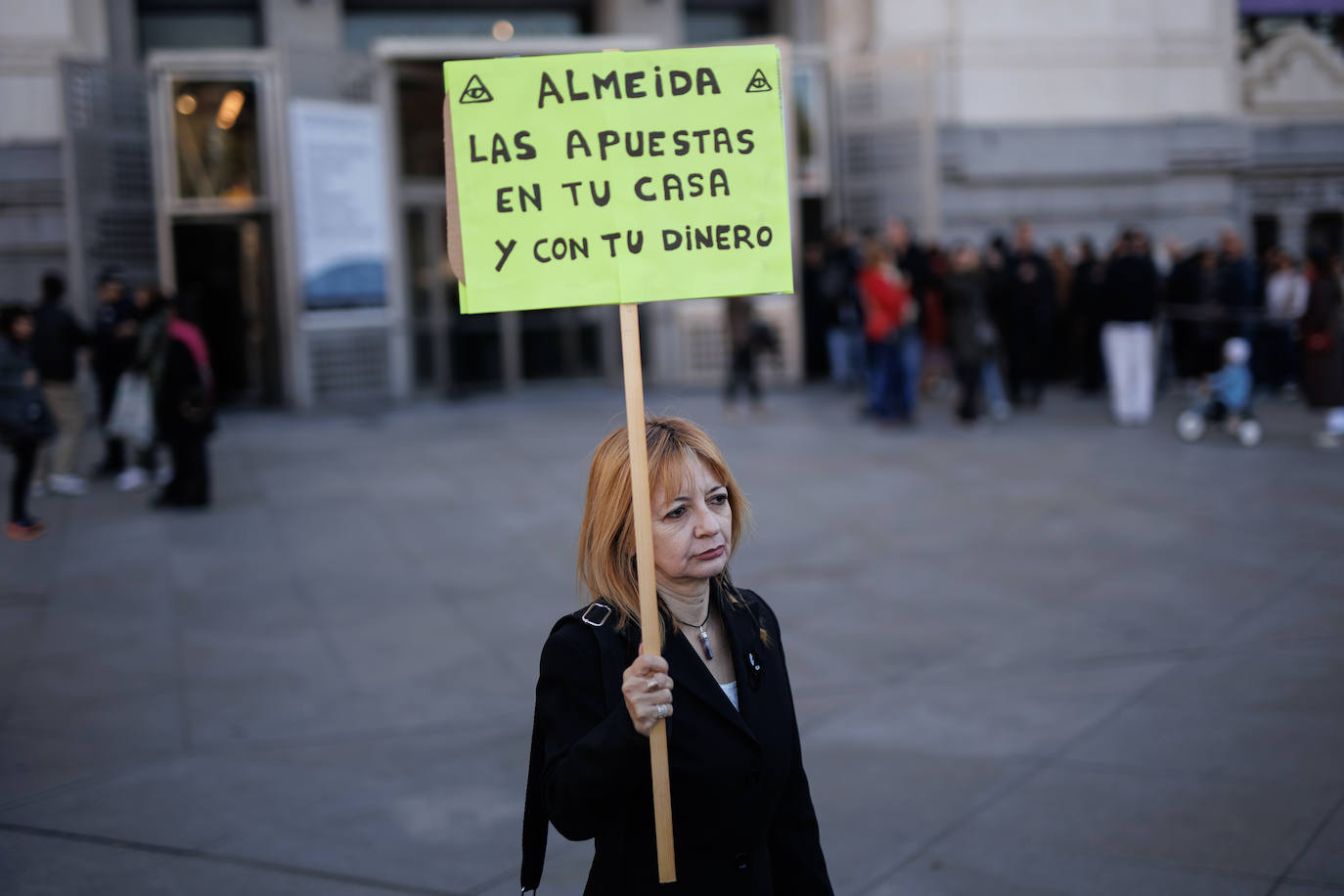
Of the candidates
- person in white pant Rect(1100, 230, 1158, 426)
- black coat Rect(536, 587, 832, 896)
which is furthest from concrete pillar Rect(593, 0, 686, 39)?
black coat Rect(536, 587, 832, 896)

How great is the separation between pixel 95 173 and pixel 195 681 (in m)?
9.51

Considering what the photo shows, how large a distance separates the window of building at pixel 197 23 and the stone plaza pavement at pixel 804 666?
7178mm

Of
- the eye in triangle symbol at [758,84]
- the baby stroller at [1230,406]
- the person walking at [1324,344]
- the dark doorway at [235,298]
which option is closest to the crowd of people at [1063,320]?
the person walking at [1324,344]

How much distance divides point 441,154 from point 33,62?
526cm

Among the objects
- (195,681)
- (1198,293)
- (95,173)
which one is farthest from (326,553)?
(1198,293)

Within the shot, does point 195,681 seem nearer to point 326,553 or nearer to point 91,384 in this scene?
point 326,553

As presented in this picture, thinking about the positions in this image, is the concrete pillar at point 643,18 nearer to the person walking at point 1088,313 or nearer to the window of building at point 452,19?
the window of building at point 452,19

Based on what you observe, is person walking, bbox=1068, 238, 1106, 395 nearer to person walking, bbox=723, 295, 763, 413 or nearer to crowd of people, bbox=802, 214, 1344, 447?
crowd of people, bbox=802, 214, 1344, 447

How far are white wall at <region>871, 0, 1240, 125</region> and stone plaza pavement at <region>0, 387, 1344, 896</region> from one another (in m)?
7.19

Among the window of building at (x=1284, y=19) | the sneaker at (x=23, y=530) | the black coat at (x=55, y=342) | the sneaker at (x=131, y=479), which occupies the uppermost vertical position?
the window of building at (x=1284, y=19)

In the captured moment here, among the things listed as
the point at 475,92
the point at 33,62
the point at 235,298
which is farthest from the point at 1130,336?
the point at 475,92

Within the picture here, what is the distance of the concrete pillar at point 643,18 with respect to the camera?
1878cm

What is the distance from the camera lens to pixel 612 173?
311 cm

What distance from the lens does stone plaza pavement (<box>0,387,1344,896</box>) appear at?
504cm
